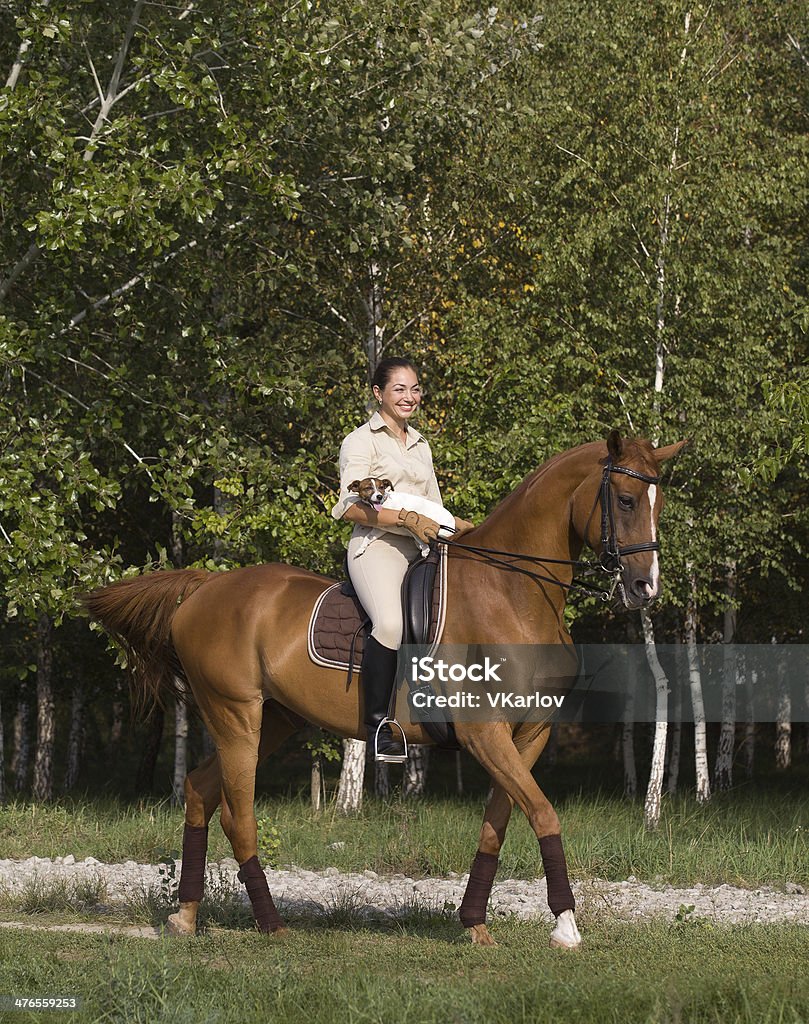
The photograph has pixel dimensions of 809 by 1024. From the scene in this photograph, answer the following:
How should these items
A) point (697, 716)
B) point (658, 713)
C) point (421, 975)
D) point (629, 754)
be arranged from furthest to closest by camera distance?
point (629, 754) < point (697, 716) < point (658, 713) < point (421, 975)

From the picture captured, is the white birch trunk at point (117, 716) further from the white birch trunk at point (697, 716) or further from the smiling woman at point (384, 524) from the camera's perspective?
the smiling woman at point (384, 524)

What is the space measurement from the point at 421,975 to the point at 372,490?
2689 millimetres

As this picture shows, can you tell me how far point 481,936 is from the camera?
7328 mm

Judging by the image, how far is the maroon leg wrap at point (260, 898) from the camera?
309 inches

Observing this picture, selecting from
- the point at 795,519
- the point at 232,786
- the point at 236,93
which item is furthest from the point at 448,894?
the point at 795,519

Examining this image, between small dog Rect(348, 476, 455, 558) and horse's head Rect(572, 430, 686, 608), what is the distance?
3.10ft

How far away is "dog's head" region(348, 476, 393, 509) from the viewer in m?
7.37

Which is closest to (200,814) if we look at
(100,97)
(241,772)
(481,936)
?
(241,772)

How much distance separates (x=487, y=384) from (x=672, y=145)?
5.40 metres

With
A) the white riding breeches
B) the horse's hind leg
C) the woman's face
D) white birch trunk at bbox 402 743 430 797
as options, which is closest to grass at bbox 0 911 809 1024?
the horse's hind leg

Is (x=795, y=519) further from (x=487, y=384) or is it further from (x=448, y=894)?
(x=448, y=894)

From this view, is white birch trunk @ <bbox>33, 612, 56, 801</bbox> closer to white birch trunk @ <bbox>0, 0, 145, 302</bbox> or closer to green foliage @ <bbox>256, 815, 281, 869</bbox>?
white birch trunk @ <bbox>0, 0, 145, 302</bbox>

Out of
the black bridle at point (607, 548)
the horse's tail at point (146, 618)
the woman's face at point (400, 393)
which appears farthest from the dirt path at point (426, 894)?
the woman's face at point (400, 393)

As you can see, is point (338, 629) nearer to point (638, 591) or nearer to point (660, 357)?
point (638, 591)
